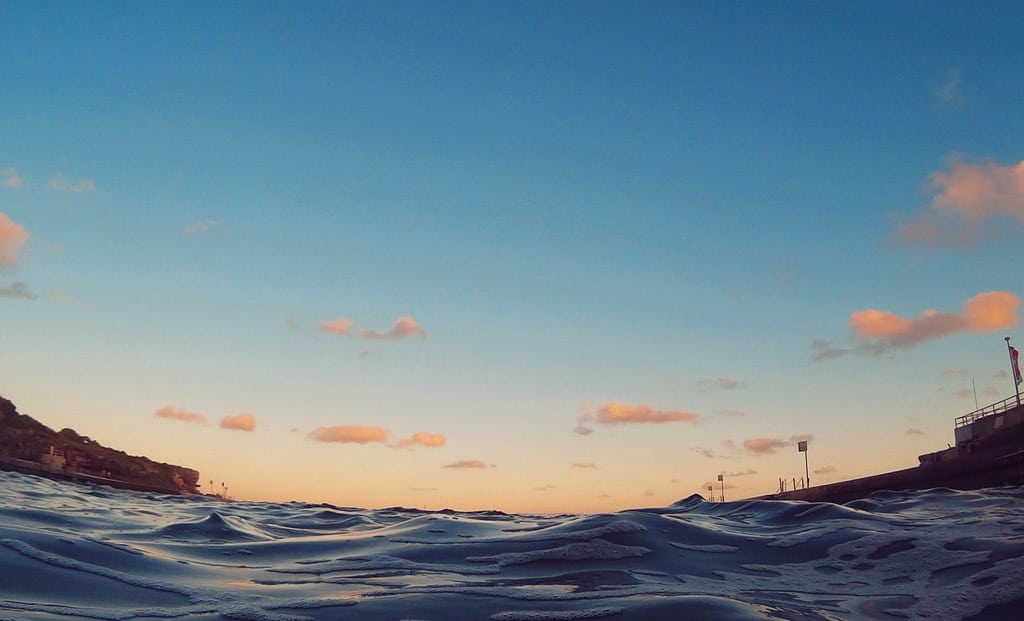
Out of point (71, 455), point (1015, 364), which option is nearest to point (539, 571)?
point (1015, 364)

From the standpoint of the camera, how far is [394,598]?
4.90 meters

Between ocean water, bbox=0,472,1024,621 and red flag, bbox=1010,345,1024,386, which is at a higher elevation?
red flag, bbox=1010,345,1024,386

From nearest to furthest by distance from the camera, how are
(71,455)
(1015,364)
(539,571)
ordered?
(539,571) → (1015,364) → (71,455)

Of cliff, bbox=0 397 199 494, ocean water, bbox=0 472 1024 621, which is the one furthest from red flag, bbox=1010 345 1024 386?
cliff, bbox=0 397 199 494

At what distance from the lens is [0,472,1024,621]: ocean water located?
4.45 m

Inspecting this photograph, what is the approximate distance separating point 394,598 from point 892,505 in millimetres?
10782

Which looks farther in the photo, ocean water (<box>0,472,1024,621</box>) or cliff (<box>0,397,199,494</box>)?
cliff (<box>0,397,199,494</box>)

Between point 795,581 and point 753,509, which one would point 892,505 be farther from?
point 795,581

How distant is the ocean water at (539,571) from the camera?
4449 millimetres

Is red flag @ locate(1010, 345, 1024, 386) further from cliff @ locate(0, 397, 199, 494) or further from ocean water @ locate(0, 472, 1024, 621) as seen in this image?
cliff @ locate(0, 397, 199, 494)

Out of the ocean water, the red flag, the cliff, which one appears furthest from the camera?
the cliff

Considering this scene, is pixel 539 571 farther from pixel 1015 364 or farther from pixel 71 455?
pixel 71 455

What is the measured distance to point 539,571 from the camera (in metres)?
5.88

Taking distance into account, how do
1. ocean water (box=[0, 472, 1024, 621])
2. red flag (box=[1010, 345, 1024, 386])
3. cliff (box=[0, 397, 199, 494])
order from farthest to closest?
1. cliff (box=[0, 397, 199, 494])
2. red flag (box=[1010, 345, 1024, 386])
3. ocean water (box=[0, 472, 1024, 621])
